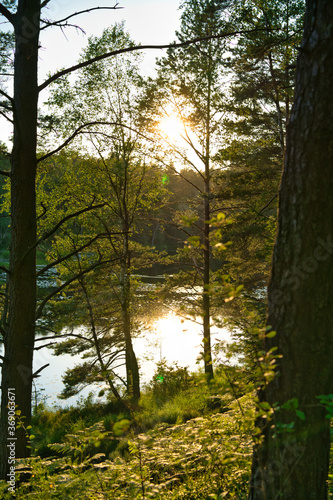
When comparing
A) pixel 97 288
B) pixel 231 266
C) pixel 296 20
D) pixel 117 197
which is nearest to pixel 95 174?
pixel 117 197

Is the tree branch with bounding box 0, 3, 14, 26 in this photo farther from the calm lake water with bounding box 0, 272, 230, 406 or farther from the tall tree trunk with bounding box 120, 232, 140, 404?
the calm lake water with bounding box 0, 272, 230, 406

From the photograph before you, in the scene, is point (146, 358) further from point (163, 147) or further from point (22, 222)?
point (22, 222)

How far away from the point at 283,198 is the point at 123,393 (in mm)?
11541

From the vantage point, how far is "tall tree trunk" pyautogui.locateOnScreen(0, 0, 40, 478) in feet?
10.9

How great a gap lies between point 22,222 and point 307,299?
243 centimetres

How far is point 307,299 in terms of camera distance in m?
2.09

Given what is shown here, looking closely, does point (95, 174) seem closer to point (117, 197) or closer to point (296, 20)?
point (117, 197)

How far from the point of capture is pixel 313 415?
2.08 m

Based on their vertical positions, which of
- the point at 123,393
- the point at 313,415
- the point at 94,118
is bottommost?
the point at 123,393

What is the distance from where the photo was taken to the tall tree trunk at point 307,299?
2.08m

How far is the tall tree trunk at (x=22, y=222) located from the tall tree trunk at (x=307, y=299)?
2162 mm

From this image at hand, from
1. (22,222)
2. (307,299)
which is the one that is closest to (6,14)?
(22,222)

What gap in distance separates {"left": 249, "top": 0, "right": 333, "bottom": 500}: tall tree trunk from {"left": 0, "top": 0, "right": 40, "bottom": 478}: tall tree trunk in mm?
2162

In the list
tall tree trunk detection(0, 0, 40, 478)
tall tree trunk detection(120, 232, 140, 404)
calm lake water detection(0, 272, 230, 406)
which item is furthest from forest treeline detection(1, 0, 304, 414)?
tall tree trunk detection(0, 0, 40, 478)
